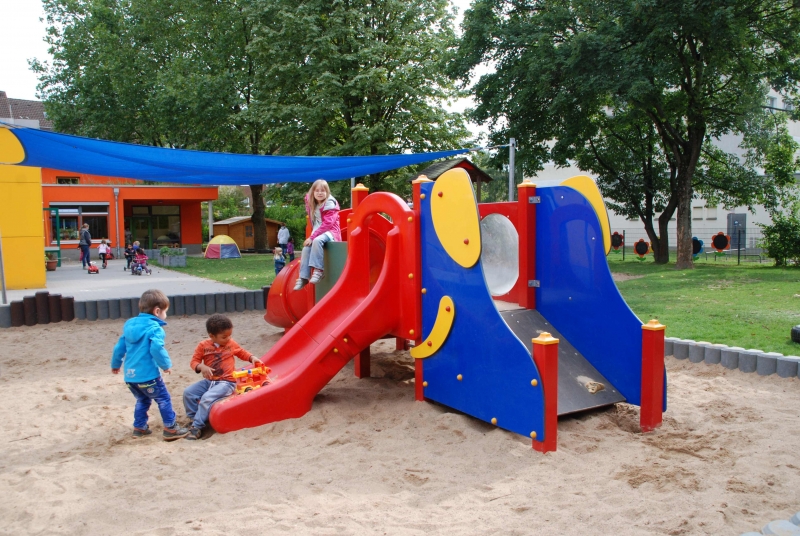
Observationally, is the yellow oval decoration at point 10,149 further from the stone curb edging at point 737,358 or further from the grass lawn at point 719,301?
the stone curb edging at point 737,358

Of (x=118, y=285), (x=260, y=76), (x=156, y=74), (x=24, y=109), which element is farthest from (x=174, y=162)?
(x=24, y=109)

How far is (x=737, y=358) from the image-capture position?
18.5 ft

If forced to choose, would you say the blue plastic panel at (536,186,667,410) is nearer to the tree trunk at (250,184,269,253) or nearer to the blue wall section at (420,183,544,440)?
the blue wall section at (420,183,544,440)

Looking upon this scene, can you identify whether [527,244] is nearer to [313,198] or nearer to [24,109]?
[313,198]

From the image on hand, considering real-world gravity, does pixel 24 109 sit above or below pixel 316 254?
above

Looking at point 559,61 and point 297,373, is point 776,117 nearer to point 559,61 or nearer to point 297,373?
point 559,61

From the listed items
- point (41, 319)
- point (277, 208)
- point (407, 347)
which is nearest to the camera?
point (407, 347)

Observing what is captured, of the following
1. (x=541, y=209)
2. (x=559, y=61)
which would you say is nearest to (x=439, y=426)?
(x=541, y=209)

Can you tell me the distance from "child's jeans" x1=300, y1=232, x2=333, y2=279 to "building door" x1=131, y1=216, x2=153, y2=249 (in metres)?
26.2

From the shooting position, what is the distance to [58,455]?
387 centimetres

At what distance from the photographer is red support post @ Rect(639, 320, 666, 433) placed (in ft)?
13.5

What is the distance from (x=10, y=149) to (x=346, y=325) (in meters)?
4.72

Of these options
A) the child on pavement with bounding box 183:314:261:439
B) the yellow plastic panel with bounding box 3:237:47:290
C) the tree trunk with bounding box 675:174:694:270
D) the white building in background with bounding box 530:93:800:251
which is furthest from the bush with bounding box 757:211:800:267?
the yellow plastic panel with bounding box 3:237:47:290

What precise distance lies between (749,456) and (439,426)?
1.90m
